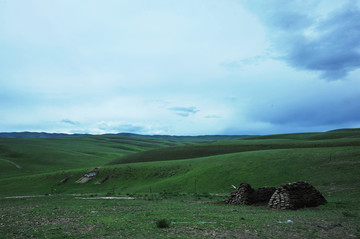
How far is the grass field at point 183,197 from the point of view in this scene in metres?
14.7

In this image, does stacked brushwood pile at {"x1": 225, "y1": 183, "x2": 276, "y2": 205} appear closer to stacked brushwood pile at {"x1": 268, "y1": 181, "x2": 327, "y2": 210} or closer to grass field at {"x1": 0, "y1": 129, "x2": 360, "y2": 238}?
grass field at {"x1": 0, "y1": 129, "x2": 360, "y2": 238}

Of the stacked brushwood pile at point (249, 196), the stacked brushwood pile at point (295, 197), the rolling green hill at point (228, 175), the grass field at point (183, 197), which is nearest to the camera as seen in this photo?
the grass field at point (183, 197)

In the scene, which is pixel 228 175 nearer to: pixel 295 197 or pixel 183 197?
pixel 183 197

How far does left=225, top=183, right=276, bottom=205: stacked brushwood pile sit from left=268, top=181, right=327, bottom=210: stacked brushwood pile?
11.6 ft

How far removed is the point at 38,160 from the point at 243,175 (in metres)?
97.3

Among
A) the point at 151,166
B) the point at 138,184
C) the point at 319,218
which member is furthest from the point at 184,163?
the point at 319,218

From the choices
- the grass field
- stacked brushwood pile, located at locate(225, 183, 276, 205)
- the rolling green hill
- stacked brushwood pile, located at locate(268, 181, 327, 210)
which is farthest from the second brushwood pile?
the rolling green hill

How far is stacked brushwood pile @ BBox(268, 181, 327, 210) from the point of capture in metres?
23.9

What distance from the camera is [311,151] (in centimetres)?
5291

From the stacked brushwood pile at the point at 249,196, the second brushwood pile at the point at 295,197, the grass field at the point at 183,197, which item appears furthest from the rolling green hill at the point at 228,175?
the stacked brushwood pile at the point at 249,196

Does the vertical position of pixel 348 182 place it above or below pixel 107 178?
above

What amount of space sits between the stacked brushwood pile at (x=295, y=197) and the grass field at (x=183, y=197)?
1.20m

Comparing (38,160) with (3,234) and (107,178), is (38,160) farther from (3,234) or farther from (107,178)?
(3,234)

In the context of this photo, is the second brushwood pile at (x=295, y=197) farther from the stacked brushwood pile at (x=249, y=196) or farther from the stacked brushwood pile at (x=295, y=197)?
the stacked brushwood pile at (x=249, y=196)
